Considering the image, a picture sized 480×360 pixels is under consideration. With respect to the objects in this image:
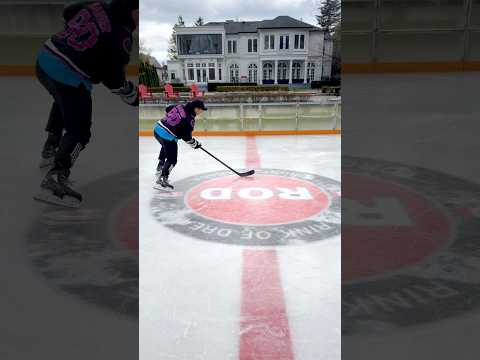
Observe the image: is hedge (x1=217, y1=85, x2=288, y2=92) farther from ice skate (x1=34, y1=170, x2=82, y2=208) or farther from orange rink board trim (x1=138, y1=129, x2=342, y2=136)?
ice skate (x1=34, y1=170, x2=82, y2=208)

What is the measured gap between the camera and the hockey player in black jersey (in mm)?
2166

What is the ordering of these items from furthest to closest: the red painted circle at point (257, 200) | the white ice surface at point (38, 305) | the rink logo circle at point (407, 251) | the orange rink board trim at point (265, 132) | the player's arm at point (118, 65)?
the orange rink board trim at point (265, 132)
the red painted circle at point (257, 200)
the player's arm at point (118, 65)
the rink logo circle at point (407, 251)
the white ice surface at point (38, 305)

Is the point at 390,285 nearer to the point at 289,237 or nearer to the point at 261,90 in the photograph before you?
the point at 289,237

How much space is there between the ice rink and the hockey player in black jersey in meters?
0.69

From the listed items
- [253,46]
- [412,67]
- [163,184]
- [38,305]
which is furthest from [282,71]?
[412,67]

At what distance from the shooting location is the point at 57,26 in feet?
7.20

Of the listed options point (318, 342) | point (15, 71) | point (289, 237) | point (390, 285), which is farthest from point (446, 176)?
point (15, 71)

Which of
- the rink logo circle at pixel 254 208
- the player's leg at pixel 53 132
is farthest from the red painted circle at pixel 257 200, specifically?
the player's leg at pixel 53 132

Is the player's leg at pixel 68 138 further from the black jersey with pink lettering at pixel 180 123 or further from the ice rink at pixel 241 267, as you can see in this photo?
the black jersey with pink lettering at pixel 180 123

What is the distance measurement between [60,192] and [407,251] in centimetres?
234

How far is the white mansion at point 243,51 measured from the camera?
435cm

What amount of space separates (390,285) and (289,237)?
0.78 metres

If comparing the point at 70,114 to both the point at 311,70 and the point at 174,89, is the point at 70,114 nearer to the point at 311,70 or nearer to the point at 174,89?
the point at 311,70

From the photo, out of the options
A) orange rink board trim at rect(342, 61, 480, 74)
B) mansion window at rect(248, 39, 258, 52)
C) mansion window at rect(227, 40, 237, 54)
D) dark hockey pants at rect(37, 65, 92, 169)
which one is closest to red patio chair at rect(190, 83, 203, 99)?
mansion window at rect(227, 40, 237, 54)
